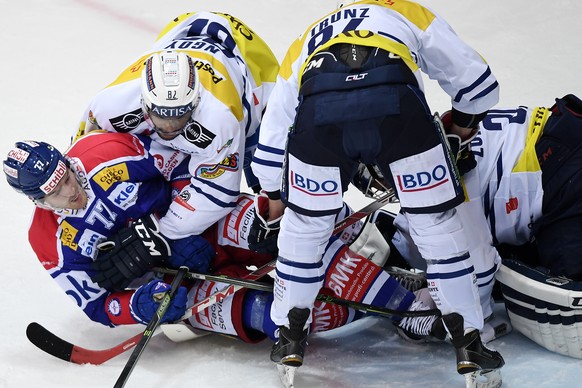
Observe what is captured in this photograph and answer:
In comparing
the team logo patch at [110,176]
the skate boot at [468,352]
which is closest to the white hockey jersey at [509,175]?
the skate boot at [468,352]

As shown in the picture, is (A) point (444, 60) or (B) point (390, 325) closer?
(A) point (444, 60)

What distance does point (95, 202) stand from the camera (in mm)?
3535

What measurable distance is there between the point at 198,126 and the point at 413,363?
1093 millimetres

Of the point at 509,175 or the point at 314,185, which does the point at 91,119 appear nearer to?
the point at 314,185

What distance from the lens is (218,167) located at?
359cm

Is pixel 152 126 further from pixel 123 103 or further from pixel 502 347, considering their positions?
pixel 502 347

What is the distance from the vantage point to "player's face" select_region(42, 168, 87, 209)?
3.40 m

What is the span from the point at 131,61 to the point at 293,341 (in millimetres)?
2955

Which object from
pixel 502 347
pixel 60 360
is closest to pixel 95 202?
pixel 60 360

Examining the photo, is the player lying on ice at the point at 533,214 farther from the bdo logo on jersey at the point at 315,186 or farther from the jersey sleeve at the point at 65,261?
the jersey sleeve at the point at 65,261

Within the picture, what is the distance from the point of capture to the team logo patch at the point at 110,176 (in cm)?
353

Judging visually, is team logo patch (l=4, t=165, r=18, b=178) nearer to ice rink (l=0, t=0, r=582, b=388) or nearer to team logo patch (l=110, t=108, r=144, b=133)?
team logo patch (l=110, t=108, r=144, b=133)

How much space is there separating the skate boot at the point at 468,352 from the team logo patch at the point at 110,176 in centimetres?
124

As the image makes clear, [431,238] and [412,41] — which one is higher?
[412,41]
